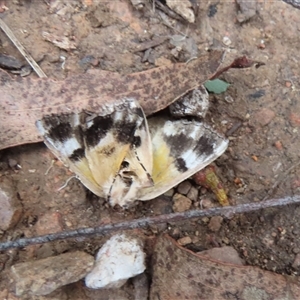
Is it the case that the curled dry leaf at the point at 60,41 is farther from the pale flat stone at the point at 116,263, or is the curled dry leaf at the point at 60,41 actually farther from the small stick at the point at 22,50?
the pale flat stone at the point at 116,263

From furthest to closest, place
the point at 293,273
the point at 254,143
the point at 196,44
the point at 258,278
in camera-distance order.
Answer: the point at 196,44
the point at 254,143
the point at 293,273
the point at 258,278

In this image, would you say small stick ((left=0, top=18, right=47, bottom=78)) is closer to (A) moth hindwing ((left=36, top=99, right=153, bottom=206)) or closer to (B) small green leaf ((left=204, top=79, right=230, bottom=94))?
(A) moth hindwing ((left=36, top=99, right=153, bottom=206))

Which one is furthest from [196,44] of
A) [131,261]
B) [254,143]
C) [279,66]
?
[131,261]

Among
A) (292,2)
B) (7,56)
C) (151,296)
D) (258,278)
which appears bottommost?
(151,296)

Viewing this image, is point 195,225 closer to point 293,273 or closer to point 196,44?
point 293,273

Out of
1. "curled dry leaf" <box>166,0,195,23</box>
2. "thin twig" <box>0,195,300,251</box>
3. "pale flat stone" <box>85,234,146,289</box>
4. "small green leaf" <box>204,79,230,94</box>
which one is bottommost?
"pale flat stone" <box>85,234,146,289</box>

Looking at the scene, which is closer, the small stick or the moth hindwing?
the moth hindwing

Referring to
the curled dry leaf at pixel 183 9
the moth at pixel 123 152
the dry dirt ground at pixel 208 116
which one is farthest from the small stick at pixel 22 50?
the curled dry leaf at pixel 183 9

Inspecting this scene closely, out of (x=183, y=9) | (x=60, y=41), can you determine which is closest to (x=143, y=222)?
(x=60, y=41)

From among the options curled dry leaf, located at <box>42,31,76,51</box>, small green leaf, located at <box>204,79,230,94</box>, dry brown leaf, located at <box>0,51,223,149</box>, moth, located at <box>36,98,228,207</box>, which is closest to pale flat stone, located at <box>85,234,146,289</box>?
moth, located at <box>36,98,228,207</box>
